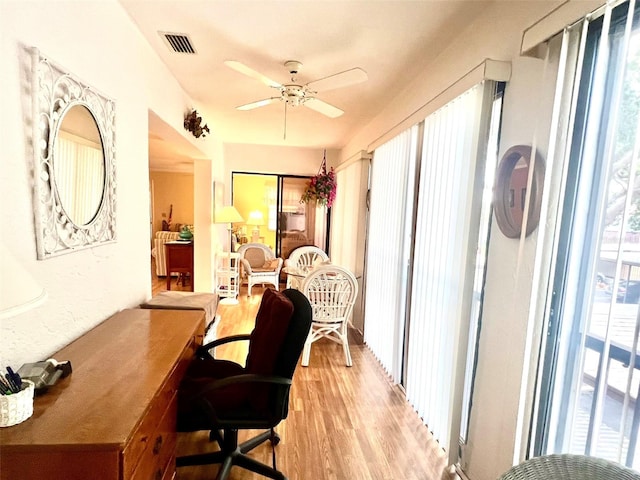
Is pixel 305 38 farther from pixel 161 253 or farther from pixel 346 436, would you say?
pixel 161 253

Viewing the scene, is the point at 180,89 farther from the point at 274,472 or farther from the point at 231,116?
the point at 274,472

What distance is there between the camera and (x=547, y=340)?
1300 mm

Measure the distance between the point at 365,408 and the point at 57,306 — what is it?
2.00 m

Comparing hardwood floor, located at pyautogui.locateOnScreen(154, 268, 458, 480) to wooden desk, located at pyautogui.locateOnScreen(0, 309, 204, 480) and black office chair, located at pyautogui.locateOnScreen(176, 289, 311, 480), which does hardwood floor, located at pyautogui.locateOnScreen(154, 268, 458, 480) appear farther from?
wooden desk, located at pyautogui.locateOnScreen(0, 309, 204, 480)

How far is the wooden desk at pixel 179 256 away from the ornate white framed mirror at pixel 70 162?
12.2 feet

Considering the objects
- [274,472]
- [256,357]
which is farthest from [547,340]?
[274,472]

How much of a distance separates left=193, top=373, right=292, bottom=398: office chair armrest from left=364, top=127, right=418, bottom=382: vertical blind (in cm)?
144

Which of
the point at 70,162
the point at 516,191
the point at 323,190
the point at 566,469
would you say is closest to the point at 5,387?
the point at 70,162

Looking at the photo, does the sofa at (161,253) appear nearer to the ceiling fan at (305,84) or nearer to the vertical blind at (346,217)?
the vertical blind at (346,217)

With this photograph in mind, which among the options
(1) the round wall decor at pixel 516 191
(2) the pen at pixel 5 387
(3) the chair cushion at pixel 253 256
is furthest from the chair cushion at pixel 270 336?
(3) the chair cushion at pixel 253 256

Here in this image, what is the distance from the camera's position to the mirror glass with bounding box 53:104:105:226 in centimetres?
135

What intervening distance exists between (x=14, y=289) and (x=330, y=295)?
2.47m

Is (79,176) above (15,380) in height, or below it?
above

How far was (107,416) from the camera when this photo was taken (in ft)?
3.11
